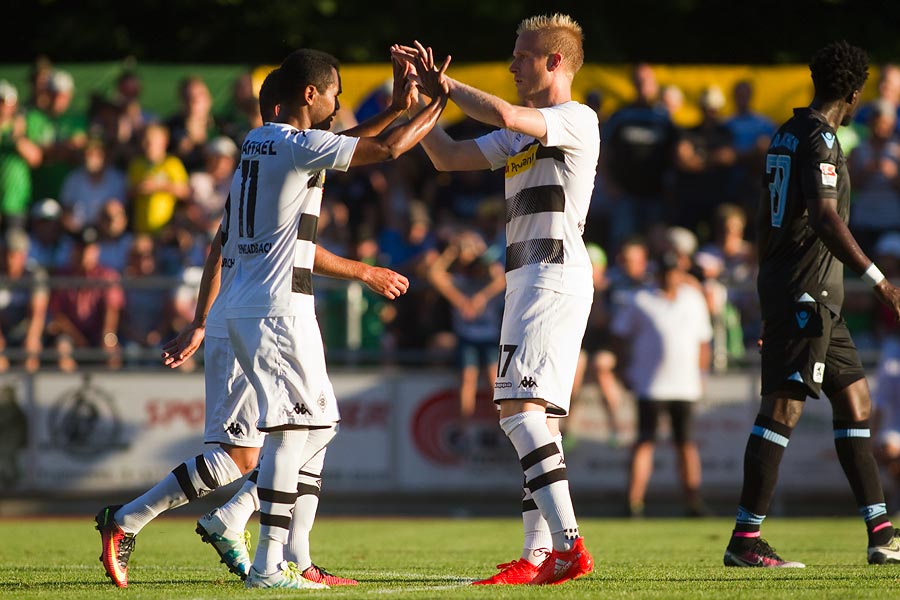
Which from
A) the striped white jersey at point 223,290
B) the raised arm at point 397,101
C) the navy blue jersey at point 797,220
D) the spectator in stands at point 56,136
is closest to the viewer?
the raised arm at point 397,101

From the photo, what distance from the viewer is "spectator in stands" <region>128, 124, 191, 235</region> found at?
54.0 ft

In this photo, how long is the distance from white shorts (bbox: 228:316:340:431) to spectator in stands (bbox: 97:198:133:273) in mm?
9658

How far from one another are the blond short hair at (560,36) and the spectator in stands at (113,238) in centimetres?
956

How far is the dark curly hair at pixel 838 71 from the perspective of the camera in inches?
311

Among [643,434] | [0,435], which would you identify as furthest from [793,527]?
[0,435]

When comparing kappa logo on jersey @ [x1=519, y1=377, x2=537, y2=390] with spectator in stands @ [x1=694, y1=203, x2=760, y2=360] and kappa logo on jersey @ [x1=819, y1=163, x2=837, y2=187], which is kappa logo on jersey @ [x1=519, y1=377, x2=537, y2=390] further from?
spectator in stands @ [x1=694, y1=203, x2=760, y2=360]

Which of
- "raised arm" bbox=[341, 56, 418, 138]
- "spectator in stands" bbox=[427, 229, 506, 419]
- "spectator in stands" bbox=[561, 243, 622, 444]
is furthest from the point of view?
"spectator in stands" bbox=[561, 243, 622, 444]

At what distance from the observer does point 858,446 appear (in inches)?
314

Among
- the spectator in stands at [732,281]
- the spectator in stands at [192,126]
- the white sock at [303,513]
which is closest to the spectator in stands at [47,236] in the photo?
the spectator in stands at [192,126]

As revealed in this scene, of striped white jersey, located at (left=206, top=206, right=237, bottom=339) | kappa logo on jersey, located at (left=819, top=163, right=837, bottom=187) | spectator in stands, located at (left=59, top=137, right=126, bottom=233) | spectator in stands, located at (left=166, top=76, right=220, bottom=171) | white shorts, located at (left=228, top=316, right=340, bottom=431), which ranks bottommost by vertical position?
white shorts, located at (left=228, top=316, right=340, bottom=431)

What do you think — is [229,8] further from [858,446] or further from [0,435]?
[858,446]

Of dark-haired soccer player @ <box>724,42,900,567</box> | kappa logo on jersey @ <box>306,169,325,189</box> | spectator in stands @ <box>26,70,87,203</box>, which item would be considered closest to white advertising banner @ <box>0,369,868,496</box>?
spectator in stands @ <box>26,70,87,203</box>

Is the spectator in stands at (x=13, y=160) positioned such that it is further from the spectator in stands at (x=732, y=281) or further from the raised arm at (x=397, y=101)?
the raised arm at (x=397, y=101)

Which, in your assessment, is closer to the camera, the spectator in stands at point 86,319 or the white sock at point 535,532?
the white sock at point 535,532
